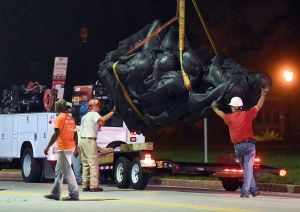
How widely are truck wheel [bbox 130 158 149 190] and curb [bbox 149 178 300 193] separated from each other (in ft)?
8.07

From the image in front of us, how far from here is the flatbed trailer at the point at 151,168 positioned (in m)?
18.4

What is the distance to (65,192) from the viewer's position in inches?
690

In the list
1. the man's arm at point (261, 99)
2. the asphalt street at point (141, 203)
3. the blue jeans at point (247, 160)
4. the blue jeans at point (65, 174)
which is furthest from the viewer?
the man's arm at point (261, 99)

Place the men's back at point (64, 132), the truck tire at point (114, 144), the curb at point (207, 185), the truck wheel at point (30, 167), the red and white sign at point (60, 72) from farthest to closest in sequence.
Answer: the red and white sign at point (60, 72) < the truck wheel at point (30, 167) < the truck tire at point (114, 144) < the curb at point (207, 185) < the men's back at point (64, 132)

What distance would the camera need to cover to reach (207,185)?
21.3 meters

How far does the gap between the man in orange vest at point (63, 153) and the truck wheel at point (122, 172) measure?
456 cm

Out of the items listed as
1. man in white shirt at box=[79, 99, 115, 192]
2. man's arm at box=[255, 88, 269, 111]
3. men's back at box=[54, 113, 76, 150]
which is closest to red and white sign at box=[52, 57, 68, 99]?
man in white shirt at box=[79, 99, 115, 192]

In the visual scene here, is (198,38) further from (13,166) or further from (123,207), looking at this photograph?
(123,207)

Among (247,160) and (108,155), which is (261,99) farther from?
(108,155)

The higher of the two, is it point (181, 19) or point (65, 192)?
point (181, 19)

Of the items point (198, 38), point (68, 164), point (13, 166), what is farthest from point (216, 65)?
point (198, 38)

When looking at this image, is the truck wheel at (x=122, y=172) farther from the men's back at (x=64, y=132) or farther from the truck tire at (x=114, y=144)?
the men's back at (x=64, y=132)

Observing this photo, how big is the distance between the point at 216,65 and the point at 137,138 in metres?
4.85

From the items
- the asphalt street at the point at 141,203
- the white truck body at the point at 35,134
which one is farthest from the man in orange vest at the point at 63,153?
the white truck body at the point at 35,134
